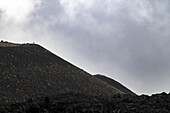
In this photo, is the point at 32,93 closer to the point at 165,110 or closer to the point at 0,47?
the point at 0,47

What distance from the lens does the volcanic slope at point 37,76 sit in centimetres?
3516

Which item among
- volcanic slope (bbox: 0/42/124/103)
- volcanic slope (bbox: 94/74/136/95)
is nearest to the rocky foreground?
volcanic slope (bbox: 0/42/124/103)

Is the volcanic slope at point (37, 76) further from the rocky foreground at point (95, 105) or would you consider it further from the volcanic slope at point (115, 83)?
the volcanic slope at point (115, 83)

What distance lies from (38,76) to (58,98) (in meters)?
17.5

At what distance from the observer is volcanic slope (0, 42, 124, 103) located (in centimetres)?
3516

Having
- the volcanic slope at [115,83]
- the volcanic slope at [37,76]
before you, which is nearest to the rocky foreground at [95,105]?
the volcanic slope at [37,76]

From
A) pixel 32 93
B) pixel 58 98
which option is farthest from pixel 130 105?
pixel 32 93

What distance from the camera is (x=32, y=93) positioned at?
116 feet

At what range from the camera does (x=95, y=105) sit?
2050 cm

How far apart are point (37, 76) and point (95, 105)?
2031cm

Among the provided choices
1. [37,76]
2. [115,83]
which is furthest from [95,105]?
[115,83]

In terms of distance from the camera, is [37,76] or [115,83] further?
[115,83]

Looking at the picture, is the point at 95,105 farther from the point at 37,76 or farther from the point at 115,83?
the point at 115,83

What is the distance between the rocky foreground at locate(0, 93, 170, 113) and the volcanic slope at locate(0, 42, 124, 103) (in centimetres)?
1170
